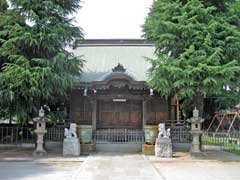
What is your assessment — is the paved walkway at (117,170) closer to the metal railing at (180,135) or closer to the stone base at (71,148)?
the stone base at (71,148)

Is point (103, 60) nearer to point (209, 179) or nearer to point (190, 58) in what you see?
point (190, 58)

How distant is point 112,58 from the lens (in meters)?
21.6

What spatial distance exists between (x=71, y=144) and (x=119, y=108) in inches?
207

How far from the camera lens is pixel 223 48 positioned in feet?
46.3

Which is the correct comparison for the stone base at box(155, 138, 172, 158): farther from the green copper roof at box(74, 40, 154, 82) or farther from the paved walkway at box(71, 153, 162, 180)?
the green copper roof at box(74, 40, 154, 82)

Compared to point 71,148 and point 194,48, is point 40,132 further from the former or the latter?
point 194,48

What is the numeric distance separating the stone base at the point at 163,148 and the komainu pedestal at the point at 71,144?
11.7ft

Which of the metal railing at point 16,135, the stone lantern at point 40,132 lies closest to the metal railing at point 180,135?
the stone lantern at point 40,132

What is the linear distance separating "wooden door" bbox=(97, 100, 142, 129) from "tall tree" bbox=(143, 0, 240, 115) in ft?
14.6

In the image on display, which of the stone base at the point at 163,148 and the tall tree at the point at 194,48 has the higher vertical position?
the tall tree at the point at 194,48

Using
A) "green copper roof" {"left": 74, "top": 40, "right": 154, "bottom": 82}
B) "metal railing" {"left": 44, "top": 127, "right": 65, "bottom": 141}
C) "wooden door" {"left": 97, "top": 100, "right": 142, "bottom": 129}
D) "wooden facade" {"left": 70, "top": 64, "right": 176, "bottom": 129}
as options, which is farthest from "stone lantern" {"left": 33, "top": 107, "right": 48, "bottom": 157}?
"wooden door" {"left": 97, "top": 100, "right": 142, "bottom": 129}

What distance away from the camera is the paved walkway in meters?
8.88

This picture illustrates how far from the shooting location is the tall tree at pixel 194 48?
13305 millimetres

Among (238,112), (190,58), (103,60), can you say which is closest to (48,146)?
(103,60)
